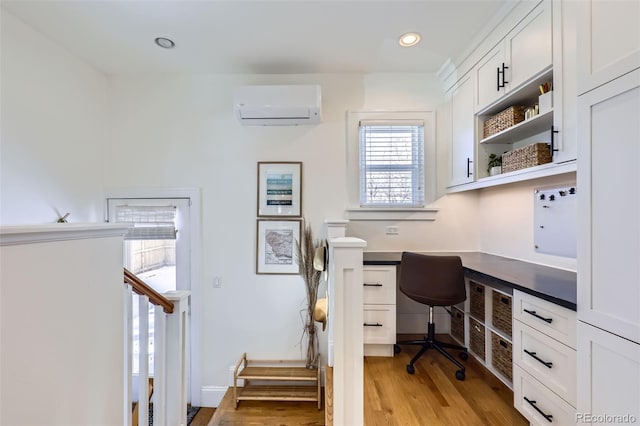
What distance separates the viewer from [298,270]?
2.65m

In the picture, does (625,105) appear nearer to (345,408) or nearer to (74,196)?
(345,408)

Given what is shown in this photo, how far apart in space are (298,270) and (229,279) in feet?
2.32

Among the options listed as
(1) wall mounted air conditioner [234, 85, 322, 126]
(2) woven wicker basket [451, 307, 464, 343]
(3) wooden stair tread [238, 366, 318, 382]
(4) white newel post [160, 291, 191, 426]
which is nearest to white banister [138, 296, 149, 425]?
(4) white newel post [160, 291, 191, 426]

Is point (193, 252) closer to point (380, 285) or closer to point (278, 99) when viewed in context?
point (278, 99)

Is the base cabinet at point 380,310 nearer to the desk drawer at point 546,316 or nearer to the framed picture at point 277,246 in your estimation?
the framed picture at point 277,246

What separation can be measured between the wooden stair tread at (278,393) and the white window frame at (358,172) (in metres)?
1.66

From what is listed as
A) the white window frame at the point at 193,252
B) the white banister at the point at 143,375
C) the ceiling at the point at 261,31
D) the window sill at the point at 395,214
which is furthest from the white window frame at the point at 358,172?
the white banister at the point at 143,375

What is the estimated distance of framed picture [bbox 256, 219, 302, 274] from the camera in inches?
105

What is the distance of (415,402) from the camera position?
1.71 meters

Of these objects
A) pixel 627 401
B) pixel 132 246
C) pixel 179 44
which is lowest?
pixel 627 401

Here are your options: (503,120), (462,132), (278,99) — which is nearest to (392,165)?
(462,132)

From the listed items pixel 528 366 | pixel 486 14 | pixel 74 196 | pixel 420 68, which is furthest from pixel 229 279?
pixel 486 14

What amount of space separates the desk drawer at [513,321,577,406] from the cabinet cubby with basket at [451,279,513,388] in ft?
0.86

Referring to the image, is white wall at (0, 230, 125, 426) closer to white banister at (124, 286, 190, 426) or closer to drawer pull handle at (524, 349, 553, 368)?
white banister at (124, 286, 190, 426)
